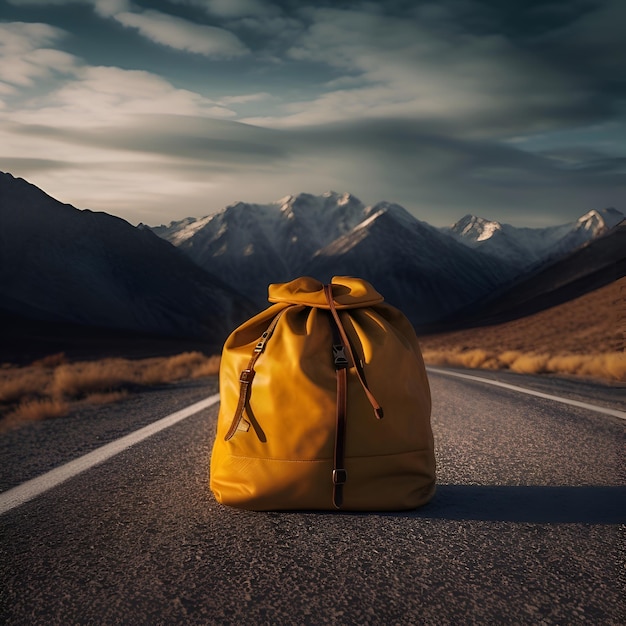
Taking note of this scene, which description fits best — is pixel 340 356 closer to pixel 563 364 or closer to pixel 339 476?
pixel 339 476

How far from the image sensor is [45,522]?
3.26 meters

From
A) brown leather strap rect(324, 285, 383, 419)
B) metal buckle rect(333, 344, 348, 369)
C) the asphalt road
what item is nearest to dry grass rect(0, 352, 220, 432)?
the asphalt road

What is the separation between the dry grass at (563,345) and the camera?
1614 centimetres

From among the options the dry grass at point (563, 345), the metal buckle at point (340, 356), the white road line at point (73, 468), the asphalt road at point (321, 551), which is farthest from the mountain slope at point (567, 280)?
the metal buckle at point (340, 356)

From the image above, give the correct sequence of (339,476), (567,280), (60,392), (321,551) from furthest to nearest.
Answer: (567,280), (60,392), (339,476), (321,551)

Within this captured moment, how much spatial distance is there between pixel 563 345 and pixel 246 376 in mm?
32233

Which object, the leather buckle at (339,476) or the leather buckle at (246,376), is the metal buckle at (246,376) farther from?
the leather buckle at (339,476)

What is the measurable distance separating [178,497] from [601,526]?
6.99 feet

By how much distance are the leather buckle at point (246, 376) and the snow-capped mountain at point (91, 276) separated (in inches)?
2756

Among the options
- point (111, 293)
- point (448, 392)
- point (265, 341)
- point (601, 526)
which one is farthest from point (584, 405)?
point (111, 293)

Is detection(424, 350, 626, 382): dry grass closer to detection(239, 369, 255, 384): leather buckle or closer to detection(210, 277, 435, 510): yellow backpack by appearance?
detection(210, 277, 435, 510): yellow backpack

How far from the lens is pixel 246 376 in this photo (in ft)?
11.5

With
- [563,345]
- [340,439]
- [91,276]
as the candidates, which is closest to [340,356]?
[340,439]

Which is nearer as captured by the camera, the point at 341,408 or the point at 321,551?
the point at 321,551
